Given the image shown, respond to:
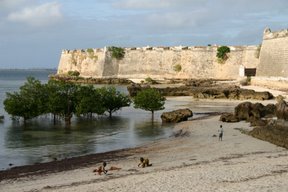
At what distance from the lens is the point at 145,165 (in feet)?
52.0

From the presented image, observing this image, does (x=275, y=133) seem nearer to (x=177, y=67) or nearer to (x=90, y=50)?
(x=177, y=67)

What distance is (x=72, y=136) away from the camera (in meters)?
26.0

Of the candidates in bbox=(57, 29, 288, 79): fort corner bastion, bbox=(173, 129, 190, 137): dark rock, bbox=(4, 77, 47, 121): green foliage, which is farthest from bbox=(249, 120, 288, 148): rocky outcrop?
bbox=(57, 29, 288, 79): fort corner bastion

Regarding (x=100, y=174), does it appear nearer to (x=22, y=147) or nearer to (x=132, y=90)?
(x=22, y=147)

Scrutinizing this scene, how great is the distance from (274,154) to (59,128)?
50.5ft

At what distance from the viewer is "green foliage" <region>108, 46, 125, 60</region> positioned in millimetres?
93062

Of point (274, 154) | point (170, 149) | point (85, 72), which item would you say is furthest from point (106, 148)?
point (85, 72)

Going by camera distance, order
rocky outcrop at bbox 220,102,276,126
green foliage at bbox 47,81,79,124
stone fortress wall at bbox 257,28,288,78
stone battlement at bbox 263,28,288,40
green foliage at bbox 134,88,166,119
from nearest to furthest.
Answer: rocky outcrop at bbox 220,102,276,126, green foliage at bbox 47,81,79,124, green foliage at bbox 134,88,166,119, stone fortress wall at bbox 257,28,288,78, stone battlement at bbox 263,28,288,40

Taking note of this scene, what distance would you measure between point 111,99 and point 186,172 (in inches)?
822

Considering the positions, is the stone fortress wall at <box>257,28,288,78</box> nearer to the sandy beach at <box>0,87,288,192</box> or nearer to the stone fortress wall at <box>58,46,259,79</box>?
the stone fortress wall at <box>58,46,259,79</box>

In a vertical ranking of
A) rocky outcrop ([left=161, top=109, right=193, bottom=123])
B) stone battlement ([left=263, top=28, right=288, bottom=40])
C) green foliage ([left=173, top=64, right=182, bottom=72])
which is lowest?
rocky outcrop ([left=161, top=109, right=193, bottom=123])

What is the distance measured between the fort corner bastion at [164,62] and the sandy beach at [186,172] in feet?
184

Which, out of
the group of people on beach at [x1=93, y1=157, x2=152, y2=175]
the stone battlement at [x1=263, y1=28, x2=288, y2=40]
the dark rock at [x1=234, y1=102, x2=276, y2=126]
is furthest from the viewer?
the stone battlement at [x1=263, y1=28, x2=288, y2=40]

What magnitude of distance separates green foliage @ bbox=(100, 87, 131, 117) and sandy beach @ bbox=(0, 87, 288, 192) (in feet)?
44.5
